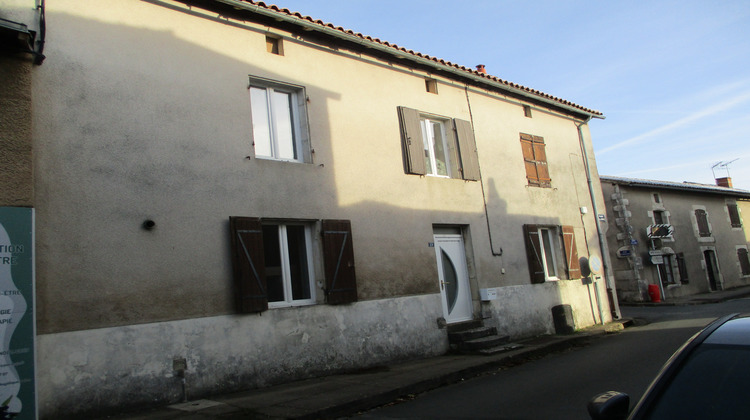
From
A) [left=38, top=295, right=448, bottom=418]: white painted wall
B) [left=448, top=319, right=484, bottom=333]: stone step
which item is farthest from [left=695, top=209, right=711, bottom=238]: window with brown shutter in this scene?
[left=38, top=295, right=448, bottom=418]: white painted wall

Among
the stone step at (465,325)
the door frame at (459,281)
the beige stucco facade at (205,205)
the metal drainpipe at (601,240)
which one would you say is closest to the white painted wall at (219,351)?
the beige stucco facade at (205,205)

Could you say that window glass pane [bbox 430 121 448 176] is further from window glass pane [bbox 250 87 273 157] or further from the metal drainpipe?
the metal drainpipe

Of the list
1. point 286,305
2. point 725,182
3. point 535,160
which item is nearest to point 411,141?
point 286,305

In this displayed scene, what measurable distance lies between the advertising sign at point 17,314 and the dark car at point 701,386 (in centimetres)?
548

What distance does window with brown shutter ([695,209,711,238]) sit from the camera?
24406 mm

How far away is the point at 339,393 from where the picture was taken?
6.53 meters

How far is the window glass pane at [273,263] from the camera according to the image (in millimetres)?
7961

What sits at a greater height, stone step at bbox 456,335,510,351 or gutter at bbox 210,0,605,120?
gutter at bbox 210,0,605,120

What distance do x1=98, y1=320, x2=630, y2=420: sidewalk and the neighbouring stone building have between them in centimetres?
1155

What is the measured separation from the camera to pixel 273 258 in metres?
8.08

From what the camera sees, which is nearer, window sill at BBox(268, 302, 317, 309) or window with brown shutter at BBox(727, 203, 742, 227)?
window sill at BBox(268, 302, 317, 309)

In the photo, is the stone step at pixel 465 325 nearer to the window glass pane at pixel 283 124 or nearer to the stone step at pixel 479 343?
the stone step at pixel 479 343

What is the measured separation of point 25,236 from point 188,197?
1978 mm

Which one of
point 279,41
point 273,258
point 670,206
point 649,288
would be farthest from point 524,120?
point 670,206
